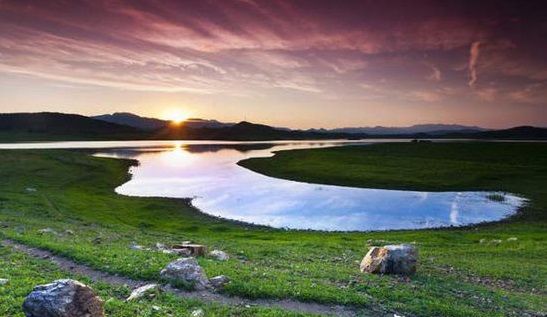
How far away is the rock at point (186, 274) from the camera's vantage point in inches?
742

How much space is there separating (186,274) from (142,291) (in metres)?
2.29

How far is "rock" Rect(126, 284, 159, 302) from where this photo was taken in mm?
16906

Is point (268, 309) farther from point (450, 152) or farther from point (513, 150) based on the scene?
point (513, 150)

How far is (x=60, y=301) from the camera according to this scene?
11.7 meters

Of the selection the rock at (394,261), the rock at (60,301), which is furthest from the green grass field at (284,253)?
the rock at (60,301)

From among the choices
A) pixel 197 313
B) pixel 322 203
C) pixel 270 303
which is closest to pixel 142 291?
pixel 197 313

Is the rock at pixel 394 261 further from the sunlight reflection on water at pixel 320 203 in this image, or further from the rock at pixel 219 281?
the sunlight reflection on water at pixel 320 203

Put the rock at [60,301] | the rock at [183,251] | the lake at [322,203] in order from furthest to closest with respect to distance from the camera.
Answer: the lake at [322,203] < the rock at [183,251] < the rock at [60,301]

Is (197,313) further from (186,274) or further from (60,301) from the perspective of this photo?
(60,301)

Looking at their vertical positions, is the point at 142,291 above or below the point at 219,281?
above

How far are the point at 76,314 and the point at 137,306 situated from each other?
154 inches

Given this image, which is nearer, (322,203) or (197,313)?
(197,313)

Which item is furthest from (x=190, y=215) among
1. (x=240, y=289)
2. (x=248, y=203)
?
(x=240, y=289)

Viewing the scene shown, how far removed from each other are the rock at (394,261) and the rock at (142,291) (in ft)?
38.8
